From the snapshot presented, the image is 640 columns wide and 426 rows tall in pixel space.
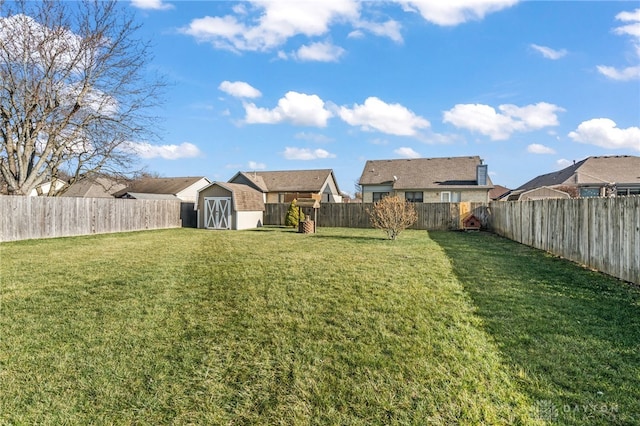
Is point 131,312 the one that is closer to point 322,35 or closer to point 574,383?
point 574,383

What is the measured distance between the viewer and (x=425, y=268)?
666cm

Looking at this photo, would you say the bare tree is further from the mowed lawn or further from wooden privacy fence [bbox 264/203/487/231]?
the mowed lawn

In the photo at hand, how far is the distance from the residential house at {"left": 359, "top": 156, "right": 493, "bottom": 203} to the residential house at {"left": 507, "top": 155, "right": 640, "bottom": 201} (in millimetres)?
2947

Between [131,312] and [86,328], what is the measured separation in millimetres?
543

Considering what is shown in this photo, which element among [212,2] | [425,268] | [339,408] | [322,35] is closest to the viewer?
[339,408]

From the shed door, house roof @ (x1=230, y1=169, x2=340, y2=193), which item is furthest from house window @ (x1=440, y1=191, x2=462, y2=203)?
the shed door

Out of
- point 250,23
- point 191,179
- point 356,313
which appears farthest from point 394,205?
point 191,179

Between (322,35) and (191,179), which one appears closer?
(322,35)

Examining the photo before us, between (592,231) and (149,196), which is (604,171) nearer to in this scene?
(592,231)

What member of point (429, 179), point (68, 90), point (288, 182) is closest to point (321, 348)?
point (68, 90)

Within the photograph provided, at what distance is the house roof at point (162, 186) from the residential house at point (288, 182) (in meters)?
6.93

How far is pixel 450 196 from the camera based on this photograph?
23156mm

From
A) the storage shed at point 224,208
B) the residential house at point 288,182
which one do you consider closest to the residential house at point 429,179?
the residential house at point 288,182

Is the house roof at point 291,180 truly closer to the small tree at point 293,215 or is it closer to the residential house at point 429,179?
the residential house at point 429,179
